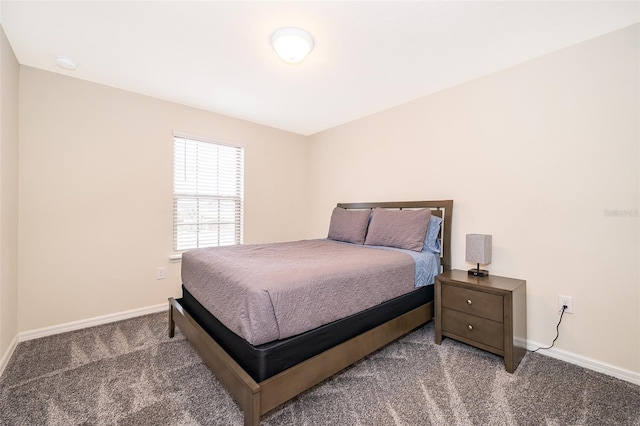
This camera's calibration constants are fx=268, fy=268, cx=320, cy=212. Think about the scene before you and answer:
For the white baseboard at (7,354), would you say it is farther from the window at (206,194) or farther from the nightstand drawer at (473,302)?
the nightstand drawer at (473,302)

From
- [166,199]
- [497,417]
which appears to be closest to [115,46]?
[166,199]

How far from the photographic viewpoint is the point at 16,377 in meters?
1.78

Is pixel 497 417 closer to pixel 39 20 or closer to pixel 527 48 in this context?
pixel 527 48

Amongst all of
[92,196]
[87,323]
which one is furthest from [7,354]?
[92,196]

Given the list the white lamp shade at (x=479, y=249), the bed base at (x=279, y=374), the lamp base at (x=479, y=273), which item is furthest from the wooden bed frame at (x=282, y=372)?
the white lamp shade at (x=479, y=249)

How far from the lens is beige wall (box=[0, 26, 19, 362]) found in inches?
75.9

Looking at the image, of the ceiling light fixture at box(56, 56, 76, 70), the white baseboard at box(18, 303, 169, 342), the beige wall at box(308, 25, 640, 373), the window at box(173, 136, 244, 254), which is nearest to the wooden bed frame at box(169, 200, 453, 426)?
the white baseboard at box(18, 303, 169, 342)

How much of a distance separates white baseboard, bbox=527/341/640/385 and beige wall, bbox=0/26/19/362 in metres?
4.08

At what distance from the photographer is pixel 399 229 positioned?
2.72 m

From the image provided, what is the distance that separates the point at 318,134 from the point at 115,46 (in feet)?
9.11

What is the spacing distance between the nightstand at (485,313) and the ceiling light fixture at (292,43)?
2.13 metres

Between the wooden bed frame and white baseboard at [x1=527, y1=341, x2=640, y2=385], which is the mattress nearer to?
the wooden bed frame

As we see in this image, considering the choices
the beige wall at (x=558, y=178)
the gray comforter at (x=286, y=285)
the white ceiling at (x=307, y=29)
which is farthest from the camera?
the beige wall at (x=558, y=178)

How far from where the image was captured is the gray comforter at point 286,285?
4.50ft
